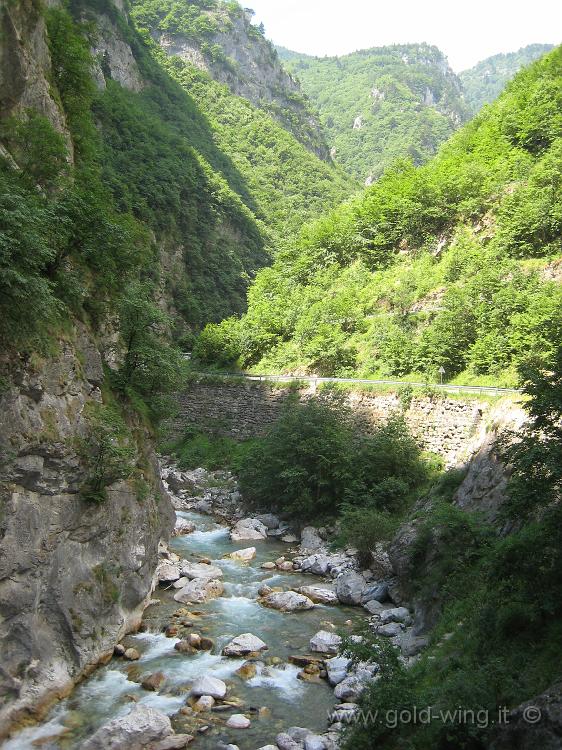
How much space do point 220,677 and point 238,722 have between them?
163cm

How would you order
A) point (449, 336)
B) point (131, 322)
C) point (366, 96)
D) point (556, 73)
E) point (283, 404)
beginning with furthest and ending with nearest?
1. point (366, 96)
2. point (556, 73)
3. point (283, 404)
4. point (449, 336)
5. point (131, 322)

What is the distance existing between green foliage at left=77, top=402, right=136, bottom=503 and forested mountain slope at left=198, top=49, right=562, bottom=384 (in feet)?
53.6

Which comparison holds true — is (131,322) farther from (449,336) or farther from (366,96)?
(366,96)

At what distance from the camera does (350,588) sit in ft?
50.9

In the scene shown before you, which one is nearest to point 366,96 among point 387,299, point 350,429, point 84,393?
point 387,299

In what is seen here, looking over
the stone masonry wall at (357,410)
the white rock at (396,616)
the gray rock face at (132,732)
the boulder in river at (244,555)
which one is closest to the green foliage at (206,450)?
the stone masonry wall at (357,410)

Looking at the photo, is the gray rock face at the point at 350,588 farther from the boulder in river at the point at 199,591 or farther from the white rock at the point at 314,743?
the white rock at the point at 314,743

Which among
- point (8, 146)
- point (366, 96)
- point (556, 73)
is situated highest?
point (366, 96)


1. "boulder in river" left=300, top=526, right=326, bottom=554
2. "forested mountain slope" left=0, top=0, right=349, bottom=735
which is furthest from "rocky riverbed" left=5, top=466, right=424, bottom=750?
"forested mountain slope" left=0, top=0, right=349, bottom=735

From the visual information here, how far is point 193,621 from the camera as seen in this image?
45.0ft

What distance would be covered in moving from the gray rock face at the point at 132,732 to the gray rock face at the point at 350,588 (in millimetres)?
7033

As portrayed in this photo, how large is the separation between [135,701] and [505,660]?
6.56 metres

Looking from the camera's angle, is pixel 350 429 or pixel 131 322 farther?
pixel 350 429

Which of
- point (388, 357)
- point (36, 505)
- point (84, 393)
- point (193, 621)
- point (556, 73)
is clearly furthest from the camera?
point (556, 73)
